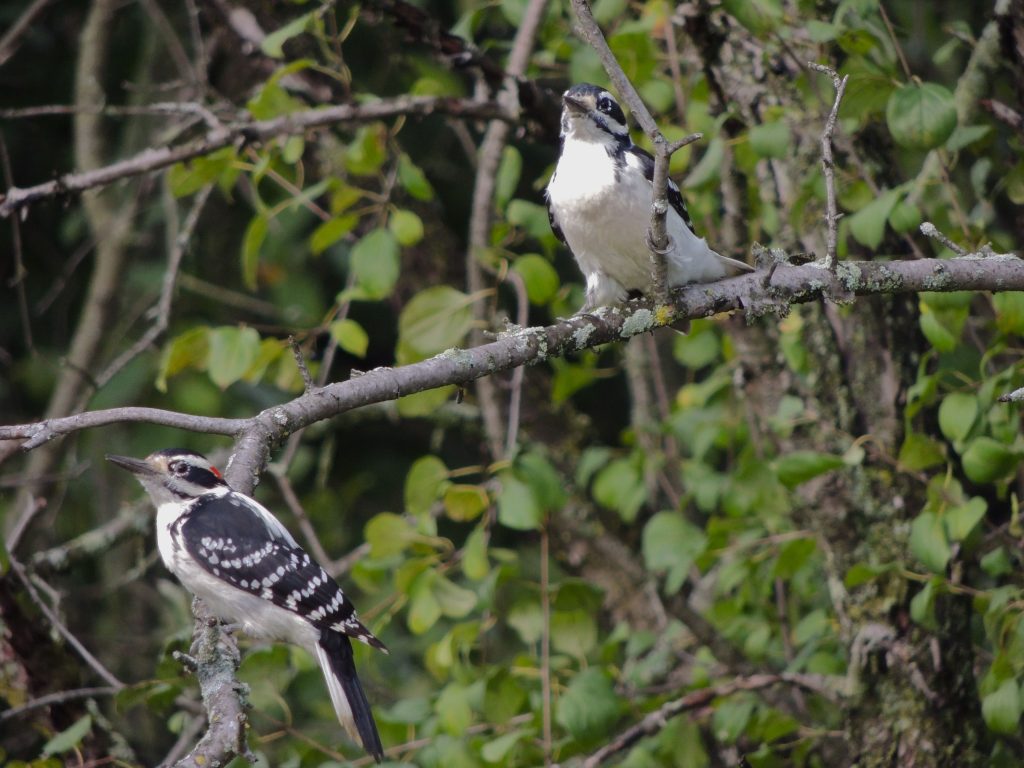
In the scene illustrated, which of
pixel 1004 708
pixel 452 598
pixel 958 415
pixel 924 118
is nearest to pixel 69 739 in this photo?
pixel 452 598

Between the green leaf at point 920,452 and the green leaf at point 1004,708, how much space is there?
2.21 ft

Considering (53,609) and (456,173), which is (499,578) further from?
(456,173)

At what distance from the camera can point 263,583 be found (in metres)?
3.72

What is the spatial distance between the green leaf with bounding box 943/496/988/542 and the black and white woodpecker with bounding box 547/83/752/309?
0.91m

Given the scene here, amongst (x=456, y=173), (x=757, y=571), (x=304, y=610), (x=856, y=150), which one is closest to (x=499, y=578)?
(x=304, y=610)

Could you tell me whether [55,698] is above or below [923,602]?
below

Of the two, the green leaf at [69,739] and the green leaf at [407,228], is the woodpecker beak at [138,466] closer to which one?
the green leaf at [69,739]

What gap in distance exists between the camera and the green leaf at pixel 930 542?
3.41 metres

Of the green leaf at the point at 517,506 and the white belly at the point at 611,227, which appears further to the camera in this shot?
the green leaf at the point at 517,506

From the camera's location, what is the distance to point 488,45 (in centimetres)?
443

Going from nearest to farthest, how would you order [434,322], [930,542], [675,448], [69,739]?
[930,542] < [69,739] < [434,322] < [675,448]

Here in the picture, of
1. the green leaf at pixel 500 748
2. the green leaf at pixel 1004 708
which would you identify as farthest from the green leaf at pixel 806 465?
the green leaf at pixel 500 748

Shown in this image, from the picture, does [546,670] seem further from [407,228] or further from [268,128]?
[268,128]

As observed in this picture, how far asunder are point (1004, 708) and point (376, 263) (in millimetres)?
2257
